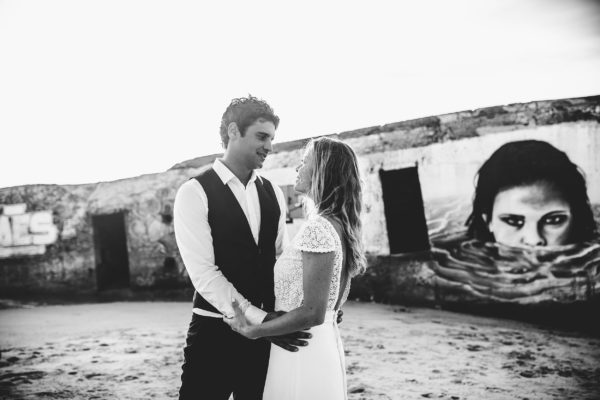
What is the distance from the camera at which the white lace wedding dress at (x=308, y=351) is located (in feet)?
5.74

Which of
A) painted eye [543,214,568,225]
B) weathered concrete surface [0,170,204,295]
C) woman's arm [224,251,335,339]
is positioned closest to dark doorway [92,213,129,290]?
weathered concrete surface [0,170,204,295]

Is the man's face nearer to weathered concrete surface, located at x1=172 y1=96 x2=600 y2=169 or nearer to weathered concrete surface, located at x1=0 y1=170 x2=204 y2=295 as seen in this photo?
weathered concrete surface, located at x1=172 y1=96 x2=600 y2=169

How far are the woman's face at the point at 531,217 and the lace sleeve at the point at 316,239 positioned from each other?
5.32 metres

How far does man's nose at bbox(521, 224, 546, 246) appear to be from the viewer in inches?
237

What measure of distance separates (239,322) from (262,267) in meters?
0.33

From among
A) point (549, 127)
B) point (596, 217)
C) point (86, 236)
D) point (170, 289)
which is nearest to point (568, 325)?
point (596, 217)

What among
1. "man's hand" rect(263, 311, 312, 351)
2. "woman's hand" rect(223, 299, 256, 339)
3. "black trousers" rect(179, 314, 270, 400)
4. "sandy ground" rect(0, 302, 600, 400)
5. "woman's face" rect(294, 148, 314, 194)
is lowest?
"sandy ground" rect(0, 302, 600, 400)

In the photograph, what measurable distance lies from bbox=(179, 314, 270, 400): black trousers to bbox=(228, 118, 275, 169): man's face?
0.81 m

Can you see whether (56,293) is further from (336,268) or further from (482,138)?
(336,268)

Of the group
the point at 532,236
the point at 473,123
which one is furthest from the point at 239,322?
the point at 473,123

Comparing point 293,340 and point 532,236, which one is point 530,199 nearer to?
point 532,236

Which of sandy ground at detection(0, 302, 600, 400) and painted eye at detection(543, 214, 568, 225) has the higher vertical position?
painted eye at detection(543, 214, 568, 225)

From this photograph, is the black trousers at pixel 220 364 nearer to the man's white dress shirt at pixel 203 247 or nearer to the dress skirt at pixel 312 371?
the man's white dress shirt at pixel 203 247

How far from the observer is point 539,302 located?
608 cm
